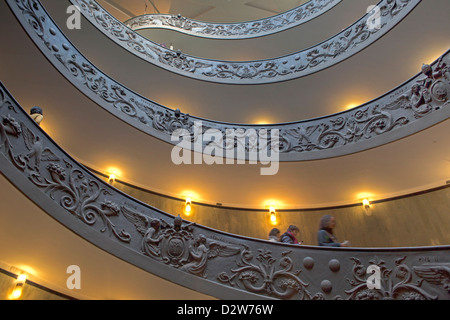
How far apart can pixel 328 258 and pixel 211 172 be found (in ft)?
15.1

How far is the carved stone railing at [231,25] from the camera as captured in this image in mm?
13641

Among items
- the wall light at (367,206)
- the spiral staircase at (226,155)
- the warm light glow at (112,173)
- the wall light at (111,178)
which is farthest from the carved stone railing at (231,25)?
the wall light at (367,206)

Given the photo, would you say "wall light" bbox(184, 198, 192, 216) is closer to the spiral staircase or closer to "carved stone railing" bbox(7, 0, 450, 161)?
the spiral staircase

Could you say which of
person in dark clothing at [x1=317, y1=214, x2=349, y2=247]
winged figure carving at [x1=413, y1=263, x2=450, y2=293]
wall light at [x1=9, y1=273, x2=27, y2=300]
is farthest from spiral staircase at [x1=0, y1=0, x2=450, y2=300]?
person in dark clothing at [x1=317, y1=214, x2=349, y2=247]

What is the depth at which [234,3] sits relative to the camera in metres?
17.8

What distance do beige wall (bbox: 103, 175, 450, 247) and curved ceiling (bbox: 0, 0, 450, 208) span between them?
28cm

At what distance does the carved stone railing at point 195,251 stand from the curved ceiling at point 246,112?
3199 mm

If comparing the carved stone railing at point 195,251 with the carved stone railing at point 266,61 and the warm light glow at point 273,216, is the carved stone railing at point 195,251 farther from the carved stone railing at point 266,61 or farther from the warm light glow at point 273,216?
the carved stone railing at point 266,61

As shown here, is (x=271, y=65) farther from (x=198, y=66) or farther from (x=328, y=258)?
(x=328, y=258)

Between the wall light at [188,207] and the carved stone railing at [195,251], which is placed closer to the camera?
the carved stone railing at [195,251]

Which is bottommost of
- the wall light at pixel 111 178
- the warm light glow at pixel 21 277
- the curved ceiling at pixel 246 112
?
the warm light glow at pixel 21 277

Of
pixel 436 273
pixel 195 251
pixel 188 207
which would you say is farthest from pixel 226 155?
pixel 436 273

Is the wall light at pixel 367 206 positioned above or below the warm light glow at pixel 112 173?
below
